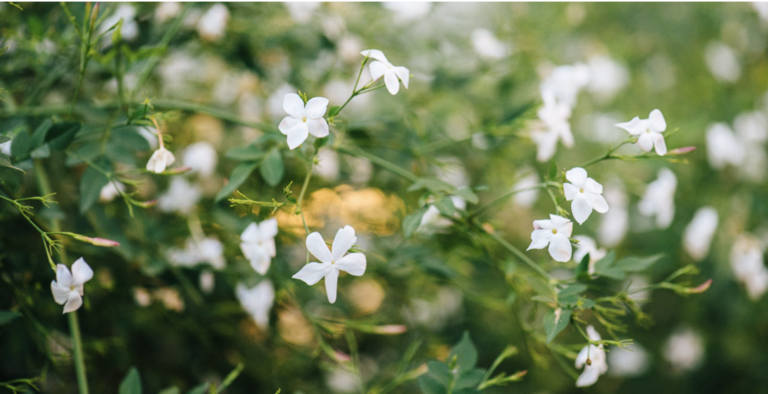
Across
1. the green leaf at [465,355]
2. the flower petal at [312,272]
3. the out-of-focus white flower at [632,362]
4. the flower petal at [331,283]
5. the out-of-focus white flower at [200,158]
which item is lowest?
the out-of-focus white flower at [632,362]

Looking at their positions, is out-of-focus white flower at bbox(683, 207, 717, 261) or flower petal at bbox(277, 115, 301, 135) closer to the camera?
flower petal at bbox(277, 115, 301, 135)

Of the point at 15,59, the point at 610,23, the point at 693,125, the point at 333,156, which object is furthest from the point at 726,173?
the point at 15,59

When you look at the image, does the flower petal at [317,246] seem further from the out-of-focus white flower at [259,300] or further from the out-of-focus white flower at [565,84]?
the out-of-focus white flower at [565,84]

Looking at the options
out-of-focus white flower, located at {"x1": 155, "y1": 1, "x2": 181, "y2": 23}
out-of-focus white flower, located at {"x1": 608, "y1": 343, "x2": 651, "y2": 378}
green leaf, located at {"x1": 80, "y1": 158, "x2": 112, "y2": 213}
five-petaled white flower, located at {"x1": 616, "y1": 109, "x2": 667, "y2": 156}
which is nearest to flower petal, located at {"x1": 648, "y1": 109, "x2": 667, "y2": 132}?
five-petaled white flower, located at {"x1": 616, "y1": 109, "x2": 667, "y2": 156}

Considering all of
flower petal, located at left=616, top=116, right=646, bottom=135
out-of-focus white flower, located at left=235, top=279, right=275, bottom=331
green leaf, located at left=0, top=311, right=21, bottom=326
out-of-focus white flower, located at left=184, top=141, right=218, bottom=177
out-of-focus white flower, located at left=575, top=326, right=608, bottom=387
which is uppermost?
flower petal, located at left=616, top=116, right=646, bottom=135

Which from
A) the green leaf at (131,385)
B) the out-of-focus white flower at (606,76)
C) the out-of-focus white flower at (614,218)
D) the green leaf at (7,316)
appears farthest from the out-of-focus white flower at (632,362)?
the green leaf at (7,316)

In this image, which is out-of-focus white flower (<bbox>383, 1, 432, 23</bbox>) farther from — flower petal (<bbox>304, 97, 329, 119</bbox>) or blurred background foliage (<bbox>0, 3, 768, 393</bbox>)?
flower petal (<bbox>304, 97, 329, 119</bbox>)
